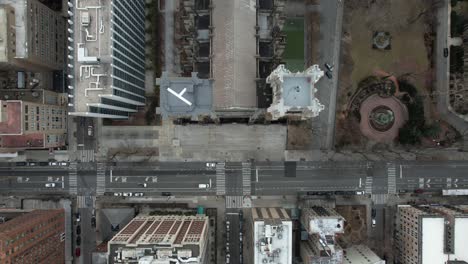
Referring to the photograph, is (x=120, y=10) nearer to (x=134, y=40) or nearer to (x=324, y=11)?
(x=134, y=40)

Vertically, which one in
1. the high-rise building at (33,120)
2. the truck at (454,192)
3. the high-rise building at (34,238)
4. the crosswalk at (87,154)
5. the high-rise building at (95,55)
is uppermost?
the high-rise building at (95,55)

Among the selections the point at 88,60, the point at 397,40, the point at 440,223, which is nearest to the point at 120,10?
the point at 88,60

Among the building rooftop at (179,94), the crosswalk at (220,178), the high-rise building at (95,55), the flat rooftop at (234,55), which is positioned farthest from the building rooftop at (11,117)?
the crosswalk at (220,178)

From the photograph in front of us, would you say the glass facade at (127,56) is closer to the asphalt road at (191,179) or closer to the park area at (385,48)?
the asphalt road at (191,179)

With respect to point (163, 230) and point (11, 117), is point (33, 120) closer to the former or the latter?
point (11, 117)

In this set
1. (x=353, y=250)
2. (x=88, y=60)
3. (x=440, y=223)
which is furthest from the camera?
(x=353, y=250)

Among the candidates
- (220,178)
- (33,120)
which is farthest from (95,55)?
(220,178)

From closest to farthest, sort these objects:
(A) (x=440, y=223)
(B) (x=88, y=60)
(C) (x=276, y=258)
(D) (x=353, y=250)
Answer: (B) (x=88, y=60), (C) (x=276, y=258), (A) (x=440, y=223), (D) (x=353, y=250)
